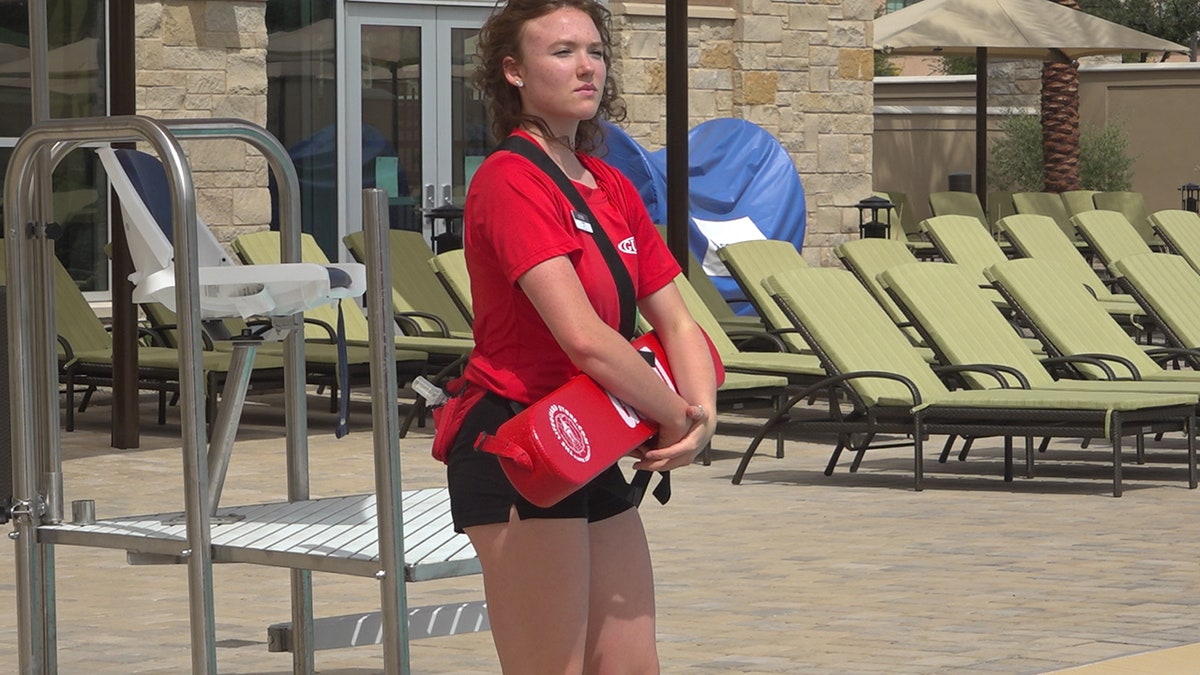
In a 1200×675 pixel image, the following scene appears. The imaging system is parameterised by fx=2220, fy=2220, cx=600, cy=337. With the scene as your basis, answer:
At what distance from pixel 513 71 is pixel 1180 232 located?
1281 centimetres

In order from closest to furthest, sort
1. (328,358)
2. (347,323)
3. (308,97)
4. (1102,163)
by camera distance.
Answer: (328,358)
(347,323)
(308,97)
(1102,163)

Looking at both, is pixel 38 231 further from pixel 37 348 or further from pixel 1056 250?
pixel 1056 250

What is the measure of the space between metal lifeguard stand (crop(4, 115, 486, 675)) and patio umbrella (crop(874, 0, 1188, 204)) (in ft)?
55.4

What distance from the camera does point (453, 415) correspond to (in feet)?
11.4

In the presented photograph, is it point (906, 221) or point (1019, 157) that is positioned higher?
point (1019, 157)

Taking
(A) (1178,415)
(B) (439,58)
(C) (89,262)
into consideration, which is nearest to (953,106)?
(B) (439,58)

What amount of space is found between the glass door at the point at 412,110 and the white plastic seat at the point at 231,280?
12506 mm

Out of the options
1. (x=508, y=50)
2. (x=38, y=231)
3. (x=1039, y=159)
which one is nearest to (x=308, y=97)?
(x=38, y=231)

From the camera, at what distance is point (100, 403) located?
45.4 ft

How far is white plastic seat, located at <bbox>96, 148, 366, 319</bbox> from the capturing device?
177 inches

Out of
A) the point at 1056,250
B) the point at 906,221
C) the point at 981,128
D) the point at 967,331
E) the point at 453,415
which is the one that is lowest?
the point at 906,221

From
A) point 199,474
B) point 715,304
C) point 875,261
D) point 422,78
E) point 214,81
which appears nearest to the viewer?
point 199,474

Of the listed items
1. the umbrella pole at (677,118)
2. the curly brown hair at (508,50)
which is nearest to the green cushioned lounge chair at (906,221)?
the umbrella pole at (677,118)

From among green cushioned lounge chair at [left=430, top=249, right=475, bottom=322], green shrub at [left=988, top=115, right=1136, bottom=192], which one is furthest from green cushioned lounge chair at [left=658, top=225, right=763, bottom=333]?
green shrub at [left=988, top=115, right=1136, bottom=192]
